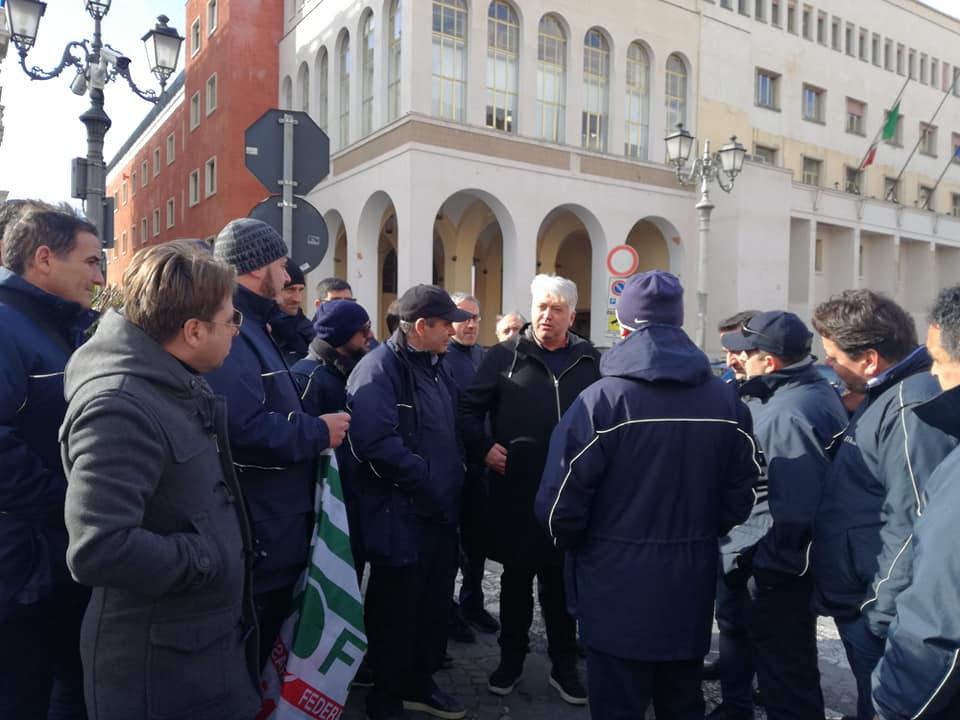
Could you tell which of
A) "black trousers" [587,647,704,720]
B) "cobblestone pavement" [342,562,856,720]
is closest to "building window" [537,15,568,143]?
"cobblestone pavement" [342,562,856,720]

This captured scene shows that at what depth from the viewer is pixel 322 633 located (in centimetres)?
279

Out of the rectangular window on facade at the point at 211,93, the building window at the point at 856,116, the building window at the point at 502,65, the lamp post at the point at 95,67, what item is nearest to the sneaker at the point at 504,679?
the lamp post at the point at 95,67

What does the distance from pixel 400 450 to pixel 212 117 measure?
1120 inches

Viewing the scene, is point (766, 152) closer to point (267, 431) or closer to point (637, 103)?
point (637, 103)

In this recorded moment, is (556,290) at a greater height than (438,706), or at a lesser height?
greater

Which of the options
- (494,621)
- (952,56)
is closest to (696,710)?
(494,621)

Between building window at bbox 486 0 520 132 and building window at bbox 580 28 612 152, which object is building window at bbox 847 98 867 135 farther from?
building window at bbox 486 0 520 132

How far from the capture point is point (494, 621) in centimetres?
490

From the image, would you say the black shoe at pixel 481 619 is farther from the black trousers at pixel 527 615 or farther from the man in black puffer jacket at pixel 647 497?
the man in black puffer jacket at pixel 647 497

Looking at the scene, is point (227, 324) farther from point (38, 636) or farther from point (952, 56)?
point (952, 56)

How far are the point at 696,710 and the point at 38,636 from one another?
238cm

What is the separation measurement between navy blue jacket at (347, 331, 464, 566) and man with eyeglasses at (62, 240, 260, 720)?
1161 mm

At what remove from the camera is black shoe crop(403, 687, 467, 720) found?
3631 mm

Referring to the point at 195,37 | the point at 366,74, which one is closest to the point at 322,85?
the point at 366,74
